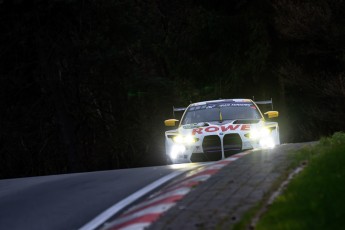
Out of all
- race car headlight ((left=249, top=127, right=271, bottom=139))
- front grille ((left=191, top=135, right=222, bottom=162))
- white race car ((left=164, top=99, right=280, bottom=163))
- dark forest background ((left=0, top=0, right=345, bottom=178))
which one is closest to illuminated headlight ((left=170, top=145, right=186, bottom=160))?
white race car ((left=164, top=99, right=280, bottom=163))

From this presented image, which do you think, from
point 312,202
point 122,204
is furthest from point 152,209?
point 312,202

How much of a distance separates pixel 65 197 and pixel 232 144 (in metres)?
5.13

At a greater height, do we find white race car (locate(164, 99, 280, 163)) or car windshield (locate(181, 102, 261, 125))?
car windshield (locate(181, 102, 261, 125))

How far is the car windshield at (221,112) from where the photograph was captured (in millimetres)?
15440

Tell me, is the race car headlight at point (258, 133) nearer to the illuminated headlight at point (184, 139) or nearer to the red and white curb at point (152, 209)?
the illuminated headlight at point (184, 139)

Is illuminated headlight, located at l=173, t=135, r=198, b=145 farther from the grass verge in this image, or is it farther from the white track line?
the grass verge

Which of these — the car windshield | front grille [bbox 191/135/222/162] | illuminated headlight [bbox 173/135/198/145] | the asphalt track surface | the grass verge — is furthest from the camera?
the car windshield

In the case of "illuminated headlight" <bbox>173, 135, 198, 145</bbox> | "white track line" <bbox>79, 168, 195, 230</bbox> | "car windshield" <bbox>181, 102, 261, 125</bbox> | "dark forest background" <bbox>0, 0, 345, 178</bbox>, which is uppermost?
"dark forest background" <bbox>0, 0, 345, 178</bbox>

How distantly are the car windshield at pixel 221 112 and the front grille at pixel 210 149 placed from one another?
4.56ft

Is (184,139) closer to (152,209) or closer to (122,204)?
(122,204)

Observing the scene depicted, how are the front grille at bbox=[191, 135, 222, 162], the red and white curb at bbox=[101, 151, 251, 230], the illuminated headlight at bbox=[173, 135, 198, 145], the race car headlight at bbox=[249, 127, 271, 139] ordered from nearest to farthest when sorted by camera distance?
the red and white curb at bbox=[101, 151, 251, 230], the front grille at bbox=[191, 135, 222, 162], the illuminated headlight at bbox=[173, 135, 198, 145], the race car headlight at bbox=[249, 127, 271, 139]

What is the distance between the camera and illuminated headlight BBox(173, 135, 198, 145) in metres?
14.0

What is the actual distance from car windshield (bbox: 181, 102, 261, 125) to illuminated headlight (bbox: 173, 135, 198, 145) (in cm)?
124

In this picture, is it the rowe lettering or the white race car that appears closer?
the white race car
